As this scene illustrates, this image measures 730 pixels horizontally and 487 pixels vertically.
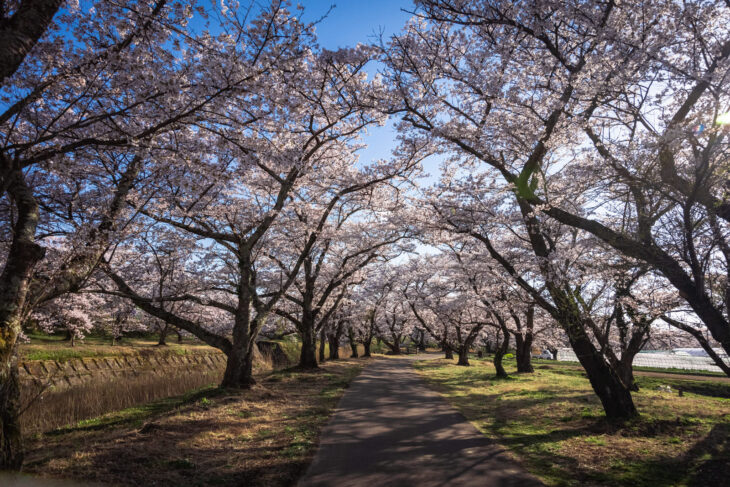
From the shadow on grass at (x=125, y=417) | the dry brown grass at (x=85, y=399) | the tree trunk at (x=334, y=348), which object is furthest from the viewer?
the tree trunk at (x=334, y=348)

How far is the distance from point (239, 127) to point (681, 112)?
780 cm

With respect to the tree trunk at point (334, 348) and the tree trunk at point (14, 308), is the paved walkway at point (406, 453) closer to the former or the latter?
the tree trunk at point (14, 308)

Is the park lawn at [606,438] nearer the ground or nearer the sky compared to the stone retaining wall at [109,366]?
nearer the sky

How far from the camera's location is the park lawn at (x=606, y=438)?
4.85m

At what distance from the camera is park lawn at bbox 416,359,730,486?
485 cm

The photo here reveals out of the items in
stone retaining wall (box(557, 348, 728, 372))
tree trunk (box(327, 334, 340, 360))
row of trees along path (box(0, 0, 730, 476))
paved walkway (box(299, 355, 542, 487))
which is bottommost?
stone retaining wall (box(557, 348, 728, 372))

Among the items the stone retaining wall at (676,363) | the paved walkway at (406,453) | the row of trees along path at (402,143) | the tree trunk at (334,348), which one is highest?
the row of trees along path at (402,143)

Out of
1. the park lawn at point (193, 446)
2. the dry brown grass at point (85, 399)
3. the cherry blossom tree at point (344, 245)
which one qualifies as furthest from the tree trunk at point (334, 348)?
the park lawn at point (193, 446)

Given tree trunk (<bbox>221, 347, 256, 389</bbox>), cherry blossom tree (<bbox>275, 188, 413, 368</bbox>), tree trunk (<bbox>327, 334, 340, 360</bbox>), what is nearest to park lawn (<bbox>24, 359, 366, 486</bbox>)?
tree trunk (<bbox>221, 347, 256, 389</bbox>)

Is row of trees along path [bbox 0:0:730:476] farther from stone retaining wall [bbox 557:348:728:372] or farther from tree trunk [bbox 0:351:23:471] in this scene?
stone retaining wall [bbox 557:348:728:372]

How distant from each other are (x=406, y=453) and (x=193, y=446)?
11.0 ft

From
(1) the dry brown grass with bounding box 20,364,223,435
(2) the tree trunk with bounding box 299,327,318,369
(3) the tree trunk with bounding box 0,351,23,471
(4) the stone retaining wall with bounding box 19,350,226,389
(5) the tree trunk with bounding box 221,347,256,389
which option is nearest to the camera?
(3) the tree trunk with bounding box 0,351,23,471

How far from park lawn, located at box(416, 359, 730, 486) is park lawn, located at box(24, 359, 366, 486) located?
3647 millimetres

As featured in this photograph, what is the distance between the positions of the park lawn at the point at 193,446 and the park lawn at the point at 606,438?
3647 mm
